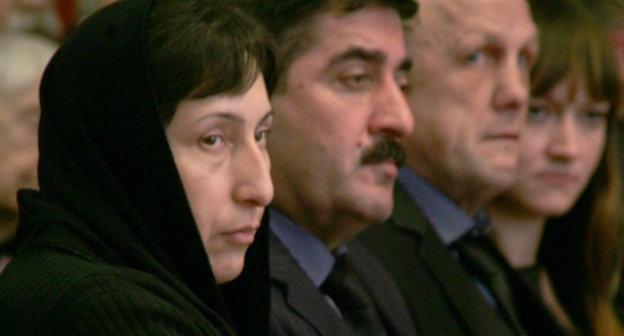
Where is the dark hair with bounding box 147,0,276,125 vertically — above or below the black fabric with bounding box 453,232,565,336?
above

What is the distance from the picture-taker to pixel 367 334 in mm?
3082

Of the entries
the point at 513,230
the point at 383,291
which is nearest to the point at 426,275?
the point at 383,291

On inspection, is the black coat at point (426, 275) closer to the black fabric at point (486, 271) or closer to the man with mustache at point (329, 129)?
the black fabric at point (486, 271)

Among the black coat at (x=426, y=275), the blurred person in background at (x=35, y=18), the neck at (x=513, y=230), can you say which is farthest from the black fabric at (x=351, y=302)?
the blurred person in background at (x=35, y=18)

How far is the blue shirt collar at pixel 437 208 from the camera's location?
12.3 feet

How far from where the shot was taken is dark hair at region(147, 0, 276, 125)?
228cm

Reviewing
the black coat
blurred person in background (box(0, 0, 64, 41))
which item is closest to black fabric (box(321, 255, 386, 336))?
the black coat

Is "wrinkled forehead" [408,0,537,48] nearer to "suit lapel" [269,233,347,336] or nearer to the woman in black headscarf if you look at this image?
"suit lapel" [269,233,347,336]

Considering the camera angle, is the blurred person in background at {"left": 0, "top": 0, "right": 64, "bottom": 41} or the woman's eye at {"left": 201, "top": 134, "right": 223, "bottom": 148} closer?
the woman's eye at {"left": 201, "top": 134, "right": 223, "bottom": 148}

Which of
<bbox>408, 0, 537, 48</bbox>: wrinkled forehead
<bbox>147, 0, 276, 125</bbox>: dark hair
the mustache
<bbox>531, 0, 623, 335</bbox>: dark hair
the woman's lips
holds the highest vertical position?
<bbox>147, 0, 276, 125</bbox>: dark hair

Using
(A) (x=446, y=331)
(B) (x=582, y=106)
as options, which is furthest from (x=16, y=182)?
(B) (x=582, y=106)

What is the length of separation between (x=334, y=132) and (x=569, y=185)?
4.89ft

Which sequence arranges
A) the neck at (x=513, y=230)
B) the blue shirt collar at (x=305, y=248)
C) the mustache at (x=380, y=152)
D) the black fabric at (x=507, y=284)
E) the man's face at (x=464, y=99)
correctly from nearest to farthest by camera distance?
the blue shirt collar at (x=305, y=248) → the mustache at (x=380, y=152) → the man's face at (x=464, y=99) → the black fabric at (x=507, y=284) → the neck at (x=513, y=230)

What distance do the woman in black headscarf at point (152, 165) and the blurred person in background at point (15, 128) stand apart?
3.86 ft
